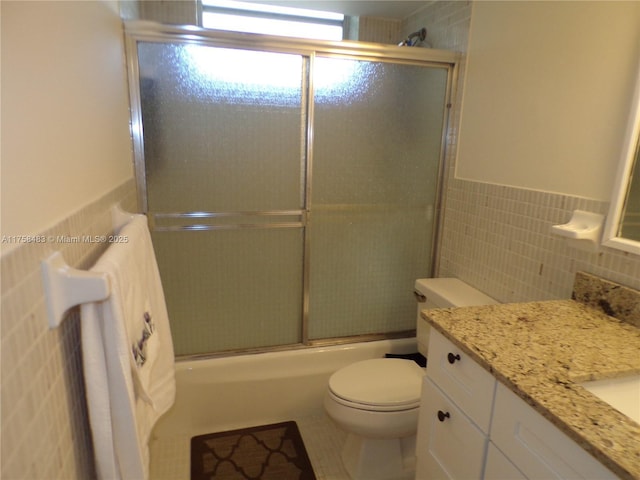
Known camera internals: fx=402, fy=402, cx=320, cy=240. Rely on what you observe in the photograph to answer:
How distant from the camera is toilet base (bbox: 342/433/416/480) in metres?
1.71

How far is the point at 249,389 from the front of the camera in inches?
79.6

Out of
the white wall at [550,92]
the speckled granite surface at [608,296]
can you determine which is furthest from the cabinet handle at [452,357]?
the white wall at [550,92]

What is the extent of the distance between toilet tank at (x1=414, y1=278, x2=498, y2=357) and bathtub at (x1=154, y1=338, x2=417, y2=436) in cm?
47

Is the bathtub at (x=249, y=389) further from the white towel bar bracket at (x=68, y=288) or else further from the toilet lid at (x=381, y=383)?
the white towel bar bracket at (x=68, y=288)

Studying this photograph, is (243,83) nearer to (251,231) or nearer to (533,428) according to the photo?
(251,231)

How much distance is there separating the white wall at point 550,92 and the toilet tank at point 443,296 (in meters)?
0.51

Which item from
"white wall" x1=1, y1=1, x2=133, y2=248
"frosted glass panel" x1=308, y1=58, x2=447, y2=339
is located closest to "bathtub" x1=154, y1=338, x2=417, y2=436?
"frosted glass panel" x1=308, y1=58, x2=447, y2=339

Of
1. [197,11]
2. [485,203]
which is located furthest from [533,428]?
[197,11]

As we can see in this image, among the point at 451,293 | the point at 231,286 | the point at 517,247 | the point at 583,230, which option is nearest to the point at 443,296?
the point at 451,293

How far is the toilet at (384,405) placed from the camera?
1.57 m

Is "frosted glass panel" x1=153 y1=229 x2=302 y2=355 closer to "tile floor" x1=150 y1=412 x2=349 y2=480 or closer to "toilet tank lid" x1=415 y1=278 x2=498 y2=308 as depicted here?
"tile floor" x1=150 y1=412 x2=349 y2=480

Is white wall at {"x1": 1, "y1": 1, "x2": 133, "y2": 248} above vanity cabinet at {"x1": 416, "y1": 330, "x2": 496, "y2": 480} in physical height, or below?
above

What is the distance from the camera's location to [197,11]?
2289mm

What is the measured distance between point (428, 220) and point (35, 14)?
6.25 ft
